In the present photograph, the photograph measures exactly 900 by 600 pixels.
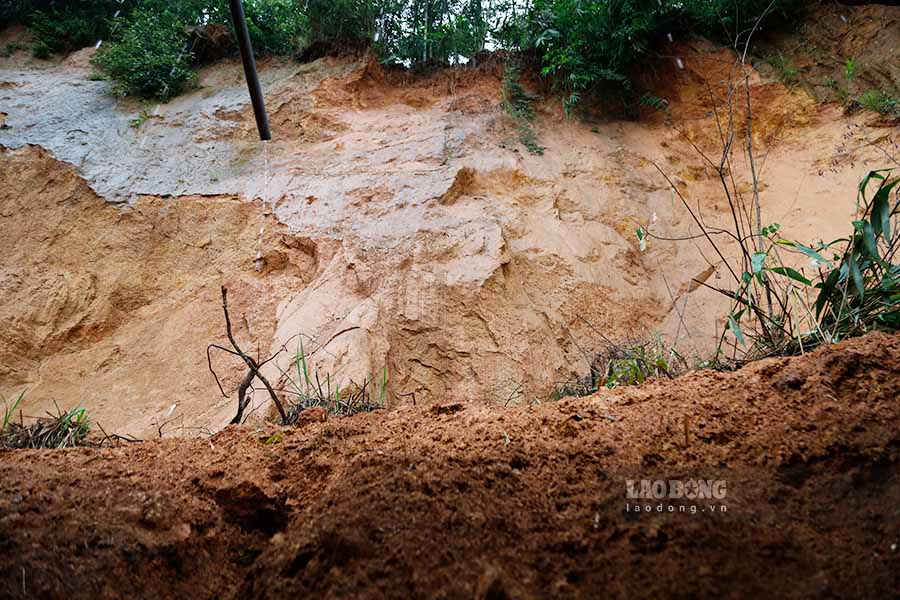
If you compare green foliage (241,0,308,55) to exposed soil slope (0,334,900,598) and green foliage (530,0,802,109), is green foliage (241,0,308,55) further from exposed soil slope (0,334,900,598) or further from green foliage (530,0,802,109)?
exposed soil slope (0,334,900,598)

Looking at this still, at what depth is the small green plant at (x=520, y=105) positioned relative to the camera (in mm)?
4344

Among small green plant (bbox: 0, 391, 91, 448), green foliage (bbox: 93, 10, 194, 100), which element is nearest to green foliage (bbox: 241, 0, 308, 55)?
green foliage (bbox: 93, 10, 194, 100)

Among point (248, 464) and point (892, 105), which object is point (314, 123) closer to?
point (248, 464)

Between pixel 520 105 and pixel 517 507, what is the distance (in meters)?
4.44

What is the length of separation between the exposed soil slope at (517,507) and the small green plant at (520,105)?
3.58 metres

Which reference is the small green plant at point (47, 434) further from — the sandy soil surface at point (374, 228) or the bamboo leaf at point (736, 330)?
the bamboo leaf at point (736, 330)

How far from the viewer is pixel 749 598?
0.57m

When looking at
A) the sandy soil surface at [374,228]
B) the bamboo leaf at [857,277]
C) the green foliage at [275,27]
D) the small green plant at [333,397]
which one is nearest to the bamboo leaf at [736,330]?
the bamboo leaf at [857,277]

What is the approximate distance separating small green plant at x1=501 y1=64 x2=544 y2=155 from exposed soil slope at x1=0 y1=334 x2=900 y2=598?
3580mm

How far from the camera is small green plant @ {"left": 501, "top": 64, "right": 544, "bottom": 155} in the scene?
4344 millimetres

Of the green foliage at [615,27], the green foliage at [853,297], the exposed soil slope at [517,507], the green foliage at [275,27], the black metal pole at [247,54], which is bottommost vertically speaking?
the exposed soil slope at [517,507]

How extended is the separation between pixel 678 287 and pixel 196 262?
3.58 metres

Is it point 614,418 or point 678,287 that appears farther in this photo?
point 678,287

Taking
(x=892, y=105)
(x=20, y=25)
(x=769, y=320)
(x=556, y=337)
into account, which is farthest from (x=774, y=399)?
(x=20, y=25)
